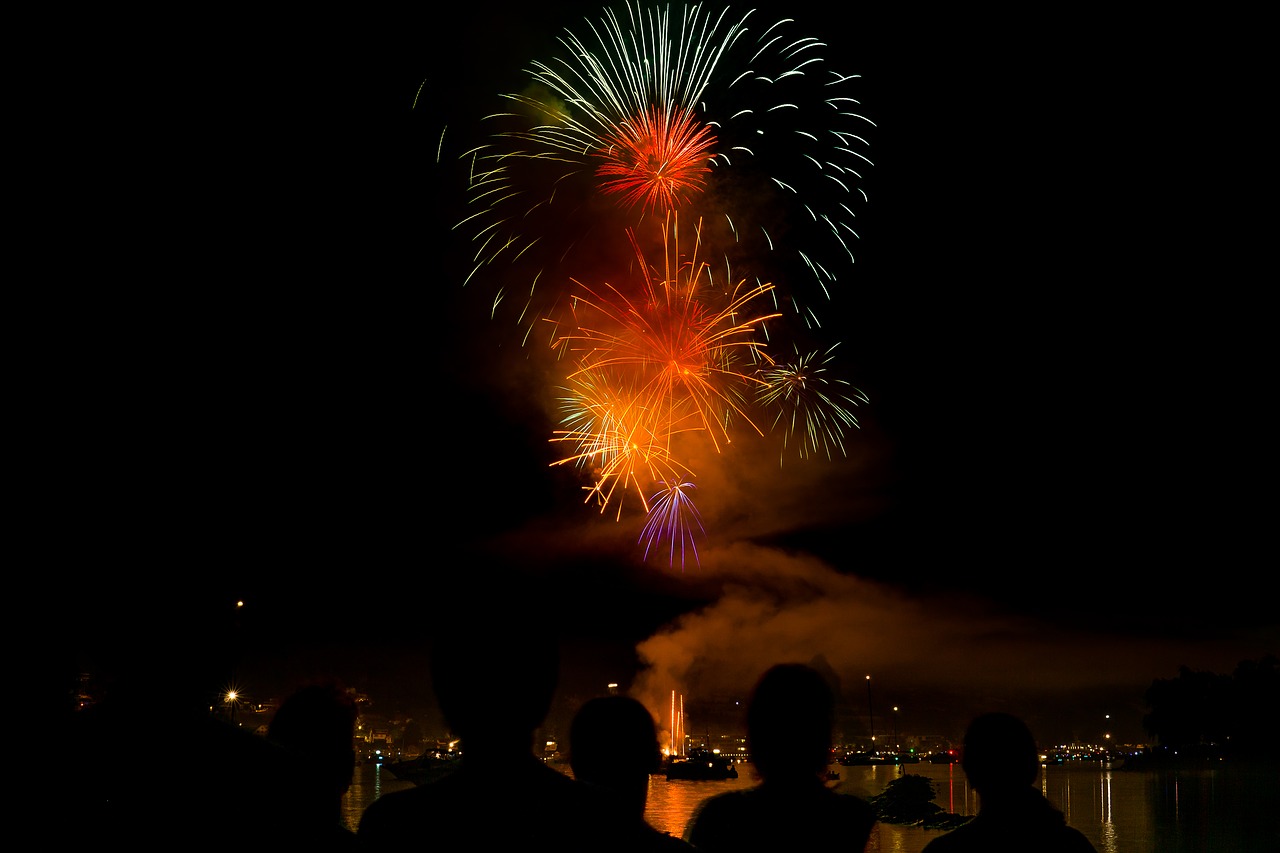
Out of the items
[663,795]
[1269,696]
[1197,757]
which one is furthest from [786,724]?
[1197,757]

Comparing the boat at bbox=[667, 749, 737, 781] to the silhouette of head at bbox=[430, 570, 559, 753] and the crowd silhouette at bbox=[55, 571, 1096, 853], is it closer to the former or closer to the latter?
the crowd silhouette at bbox=[55, 571, 1096, 853]

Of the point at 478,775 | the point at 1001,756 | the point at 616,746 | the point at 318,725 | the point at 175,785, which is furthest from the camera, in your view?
the point at 318,725

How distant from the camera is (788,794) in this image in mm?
2822

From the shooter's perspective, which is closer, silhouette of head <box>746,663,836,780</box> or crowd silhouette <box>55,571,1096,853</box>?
crowd silhouette <box>55,571,1096,853</box>

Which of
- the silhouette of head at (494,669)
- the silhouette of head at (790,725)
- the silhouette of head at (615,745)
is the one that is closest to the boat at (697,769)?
the silhouette of head at (615,745)

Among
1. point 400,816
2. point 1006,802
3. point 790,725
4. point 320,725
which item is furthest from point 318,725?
point 1006,802

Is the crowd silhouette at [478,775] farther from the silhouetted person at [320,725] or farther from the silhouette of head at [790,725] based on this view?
the silhouetted person at [320,725]

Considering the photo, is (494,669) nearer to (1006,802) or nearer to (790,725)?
(790,725)

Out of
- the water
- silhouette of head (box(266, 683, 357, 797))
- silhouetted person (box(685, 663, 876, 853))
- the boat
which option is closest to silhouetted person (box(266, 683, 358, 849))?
silhouette of head (box(266, 683, 357, 797))

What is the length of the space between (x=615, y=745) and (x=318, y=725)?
1.38 m

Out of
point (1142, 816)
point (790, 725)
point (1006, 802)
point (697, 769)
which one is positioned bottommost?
point (697, 769)

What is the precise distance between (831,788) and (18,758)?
7.37 ft

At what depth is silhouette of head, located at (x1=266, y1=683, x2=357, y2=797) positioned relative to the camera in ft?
11.8

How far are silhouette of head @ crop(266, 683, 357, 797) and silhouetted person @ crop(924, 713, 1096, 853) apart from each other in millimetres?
2201
